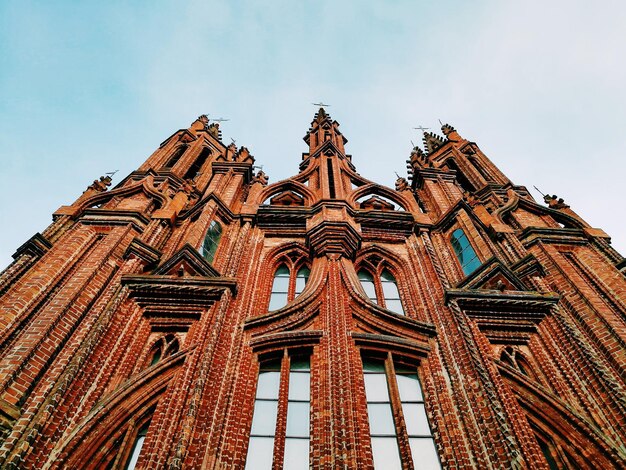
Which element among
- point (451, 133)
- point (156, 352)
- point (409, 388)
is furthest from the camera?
point (451, 133)

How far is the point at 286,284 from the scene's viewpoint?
40.5ft

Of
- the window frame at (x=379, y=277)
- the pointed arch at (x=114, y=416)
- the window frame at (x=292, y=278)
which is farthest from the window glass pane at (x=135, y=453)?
the window frame at (x=379, y=277)

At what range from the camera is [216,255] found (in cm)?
1260

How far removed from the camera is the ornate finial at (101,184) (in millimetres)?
16283

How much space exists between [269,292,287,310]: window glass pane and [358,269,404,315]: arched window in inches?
81.7

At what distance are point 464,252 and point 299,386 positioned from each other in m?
6.60

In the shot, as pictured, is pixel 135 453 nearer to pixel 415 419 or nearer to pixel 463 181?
pixel 415 419

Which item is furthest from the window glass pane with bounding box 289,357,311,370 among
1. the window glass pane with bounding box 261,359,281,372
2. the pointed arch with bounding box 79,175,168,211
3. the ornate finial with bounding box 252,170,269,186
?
the ornate finial with bounding box 252,170,269,186

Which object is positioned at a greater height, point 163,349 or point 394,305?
point 394,305

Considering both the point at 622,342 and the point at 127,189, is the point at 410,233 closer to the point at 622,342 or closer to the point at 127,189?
the point at 622,342

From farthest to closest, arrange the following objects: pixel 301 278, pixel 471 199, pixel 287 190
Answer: pixel 471 199, pixel 287 190, pixel 301 278

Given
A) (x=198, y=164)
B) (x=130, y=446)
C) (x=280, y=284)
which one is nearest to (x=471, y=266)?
(x=280, y=284)

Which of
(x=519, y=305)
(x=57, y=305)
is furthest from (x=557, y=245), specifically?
(x=57, y=305)

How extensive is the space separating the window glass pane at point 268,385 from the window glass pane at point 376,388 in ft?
5.53
